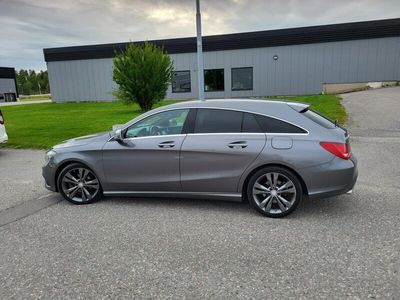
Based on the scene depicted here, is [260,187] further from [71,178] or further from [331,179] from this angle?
[71,178]

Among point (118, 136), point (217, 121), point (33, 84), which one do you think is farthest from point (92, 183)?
point (33, 84)

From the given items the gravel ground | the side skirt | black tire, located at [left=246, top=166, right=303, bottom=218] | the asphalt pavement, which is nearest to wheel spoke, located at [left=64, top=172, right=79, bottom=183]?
the asphalt pavement

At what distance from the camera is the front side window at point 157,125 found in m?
4.66

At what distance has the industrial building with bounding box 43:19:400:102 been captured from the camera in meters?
24.5

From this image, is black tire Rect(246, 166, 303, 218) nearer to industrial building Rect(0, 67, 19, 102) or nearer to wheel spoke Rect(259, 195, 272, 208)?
wheel spoke Rect(259, 195, 272, 208)

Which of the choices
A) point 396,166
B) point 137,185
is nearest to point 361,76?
point 396,166

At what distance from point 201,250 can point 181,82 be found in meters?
26.3

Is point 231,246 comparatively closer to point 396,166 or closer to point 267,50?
point 396,166

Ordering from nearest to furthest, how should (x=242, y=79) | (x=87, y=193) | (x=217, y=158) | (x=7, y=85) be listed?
(x=217, y=158) < (x=87, y=193) < (x=242, y=79) < (x=7, y=85)

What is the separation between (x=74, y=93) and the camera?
32.1 metres

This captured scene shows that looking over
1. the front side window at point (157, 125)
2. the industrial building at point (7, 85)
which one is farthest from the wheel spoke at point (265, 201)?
the industrial building at point (7, 85)

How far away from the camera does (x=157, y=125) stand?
4801mm

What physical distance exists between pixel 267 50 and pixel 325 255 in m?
25.0

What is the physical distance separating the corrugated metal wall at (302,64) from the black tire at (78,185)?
23692mm
